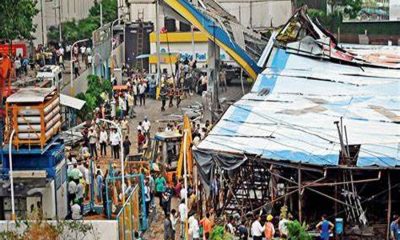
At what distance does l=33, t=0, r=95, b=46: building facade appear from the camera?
172ft

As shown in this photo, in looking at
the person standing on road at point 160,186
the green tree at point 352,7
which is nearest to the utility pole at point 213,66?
the person standing on road at point 160,186

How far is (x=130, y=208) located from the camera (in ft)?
74.8

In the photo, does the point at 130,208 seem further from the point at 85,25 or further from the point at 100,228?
the point at 85,25

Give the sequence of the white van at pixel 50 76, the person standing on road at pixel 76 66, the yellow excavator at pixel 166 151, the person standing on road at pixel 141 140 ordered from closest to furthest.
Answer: the yellow excavator at pixel 166 151
the person standing on road at pixel 141 140
the white van at pixel 50 76
the person standing on road at pixel 76 66

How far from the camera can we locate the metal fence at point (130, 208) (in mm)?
21828

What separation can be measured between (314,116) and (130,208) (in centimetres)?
579

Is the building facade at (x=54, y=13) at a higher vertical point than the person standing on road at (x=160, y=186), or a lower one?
higher

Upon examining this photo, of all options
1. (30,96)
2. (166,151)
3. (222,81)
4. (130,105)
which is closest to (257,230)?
(30,96)

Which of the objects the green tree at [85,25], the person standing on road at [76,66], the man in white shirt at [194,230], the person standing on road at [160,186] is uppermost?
the green tree at [85,25]

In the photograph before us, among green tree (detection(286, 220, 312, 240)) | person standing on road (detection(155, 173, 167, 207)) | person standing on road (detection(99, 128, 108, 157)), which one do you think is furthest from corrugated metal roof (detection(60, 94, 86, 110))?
green tree (detection(286, 220, 312, 240))

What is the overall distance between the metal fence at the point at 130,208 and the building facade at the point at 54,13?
26.7 m

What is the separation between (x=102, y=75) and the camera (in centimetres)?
4325

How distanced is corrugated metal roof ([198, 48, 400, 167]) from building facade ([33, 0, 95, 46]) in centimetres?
2007

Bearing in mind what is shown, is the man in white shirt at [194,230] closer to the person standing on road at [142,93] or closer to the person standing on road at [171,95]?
the person standing on road at [171,95]
